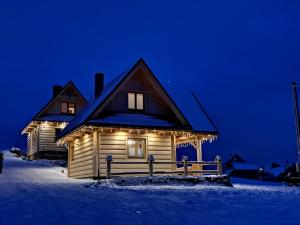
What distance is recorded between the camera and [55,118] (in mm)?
44188

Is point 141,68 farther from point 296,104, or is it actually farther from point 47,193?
point 47,193

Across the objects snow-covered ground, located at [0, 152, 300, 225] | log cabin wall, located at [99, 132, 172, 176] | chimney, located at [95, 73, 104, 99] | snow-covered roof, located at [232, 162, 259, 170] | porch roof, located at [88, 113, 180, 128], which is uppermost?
chimney, located at [95, 73, 104, 99]

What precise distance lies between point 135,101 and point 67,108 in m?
21.5

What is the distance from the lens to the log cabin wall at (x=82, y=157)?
24.2 m

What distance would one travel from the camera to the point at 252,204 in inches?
508

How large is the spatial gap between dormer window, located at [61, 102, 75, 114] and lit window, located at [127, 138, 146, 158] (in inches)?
876

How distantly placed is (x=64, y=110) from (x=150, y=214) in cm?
3610

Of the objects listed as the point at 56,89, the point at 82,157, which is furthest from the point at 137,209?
the point at 56,89

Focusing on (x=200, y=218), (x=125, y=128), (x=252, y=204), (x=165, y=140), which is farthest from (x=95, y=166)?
(x=200, y=218)

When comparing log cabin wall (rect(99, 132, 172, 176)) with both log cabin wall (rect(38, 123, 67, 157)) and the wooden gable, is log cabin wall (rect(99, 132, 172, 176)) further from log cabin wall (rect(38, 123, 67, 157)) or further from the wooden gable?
log cabin wall (rect(38, 123, 67, 157))

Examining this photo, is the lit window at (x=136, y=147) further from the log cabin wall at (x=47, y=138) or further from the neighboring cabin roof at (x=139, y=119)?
the log cabin wall at (x=47, y=138)

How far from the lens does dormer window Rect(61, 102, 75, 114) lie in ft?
148

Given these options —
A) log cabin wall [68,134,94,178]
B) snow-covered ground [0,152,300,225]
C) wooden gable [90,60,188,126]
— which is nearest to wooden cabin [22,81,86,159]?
log cabin wall [68,134,94,178]

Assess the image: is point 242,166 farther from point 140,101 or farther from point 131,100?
point 131,100
